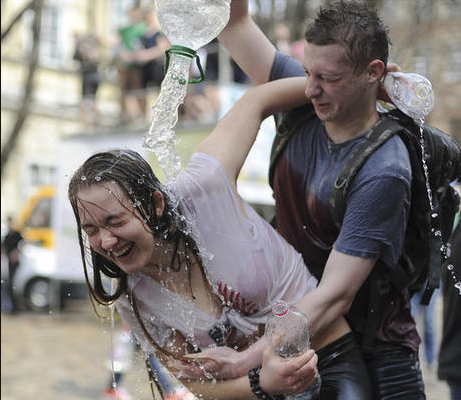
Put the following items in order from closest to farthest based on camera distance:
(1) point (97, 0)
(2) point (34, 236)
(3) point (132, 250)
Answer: (3) point (132, 250) → (2) point (34, 236) → (1) point (97, 0)

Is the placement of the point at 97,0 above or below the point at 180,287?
below

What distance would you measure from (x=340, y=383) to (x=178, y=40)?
120 centimetres

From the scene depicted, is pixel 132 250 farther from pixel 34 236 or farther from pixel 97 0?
pixel 97 0

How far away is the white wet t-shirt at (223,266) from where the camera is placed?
2.56 meters

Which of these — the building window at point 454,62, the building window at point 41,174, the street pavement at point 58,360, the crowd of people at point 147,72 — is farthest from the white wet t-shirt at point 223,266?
the building window at point 41,174

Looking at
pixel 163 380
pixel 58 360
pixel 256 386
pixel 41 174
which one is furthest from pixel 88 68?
pixel 256 386

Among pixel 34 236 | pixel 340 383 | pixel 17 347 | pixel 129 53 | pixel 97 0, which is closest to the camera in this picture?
Answer: pixel 340 383

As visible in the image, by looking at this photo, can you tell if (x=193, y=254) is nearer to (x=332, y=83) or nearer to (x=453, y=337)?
(x=332, y=83)

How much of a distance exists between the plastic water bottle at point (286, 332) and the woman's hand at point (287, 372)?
0.8 inches

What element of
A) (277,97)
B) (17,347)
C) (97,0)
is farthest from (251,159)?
(97,0)

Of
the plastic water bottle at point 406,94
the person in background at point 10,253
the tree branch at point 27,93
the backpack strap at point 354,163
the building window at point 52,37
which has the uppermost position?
the plastic water bottle at point 406,94

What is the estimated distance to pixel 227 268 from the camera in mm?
2561

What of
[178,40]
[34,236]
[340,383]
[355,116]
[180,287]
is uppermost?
[178,40]

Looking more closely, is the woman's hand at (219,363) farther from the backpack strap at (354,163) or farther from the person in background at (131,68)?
the person in background at (131,68)
